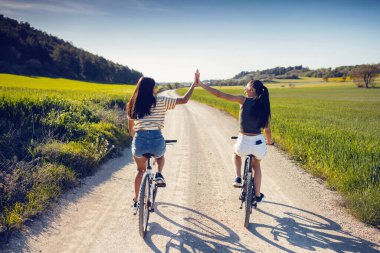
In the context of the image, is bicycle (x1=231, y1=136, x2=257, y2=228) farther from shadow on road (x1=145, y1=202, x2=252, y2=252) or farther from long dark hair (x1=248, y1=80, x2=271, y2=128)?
long dark hair (x1=248, y1=80, x2=271, y2=128)

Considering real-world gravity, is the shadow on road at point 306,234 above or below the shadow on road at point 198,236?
below

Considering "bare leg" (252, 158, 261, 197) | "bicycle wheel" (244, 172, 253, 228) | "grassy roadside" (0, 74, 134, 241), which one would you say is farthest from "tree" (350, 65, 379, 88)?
"bicycle wheel" (244, 172, 253, 228)

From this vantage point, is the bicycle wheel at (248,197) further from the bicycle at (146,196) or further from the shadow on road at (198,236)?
the bicycle at (146,196)

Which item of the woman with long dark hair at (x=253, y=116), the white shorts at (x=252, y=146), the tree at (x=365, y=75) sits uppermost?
the tree at (x=365, y=75)

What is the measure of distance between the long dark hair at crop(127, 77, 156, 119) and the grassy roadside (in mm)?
2609

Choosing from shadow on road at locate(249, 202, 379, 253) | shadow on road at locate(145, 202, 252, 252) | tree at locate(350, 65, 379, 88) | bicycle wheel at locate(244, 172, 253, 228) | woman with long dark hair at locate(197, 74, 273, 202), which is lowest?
shadow on road at locate(249, 202, 379, 253)

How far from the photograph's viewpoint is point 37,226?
4.62m

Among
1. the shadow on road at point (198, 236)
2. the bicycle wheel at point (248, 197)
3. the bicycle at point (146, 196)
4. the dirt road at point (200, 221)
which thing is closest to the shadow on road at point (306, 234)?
the dirt road at point (200, 221)

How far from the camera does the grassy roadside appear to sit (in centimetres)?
527

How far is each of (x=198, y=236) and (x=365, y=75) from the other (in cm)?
9994

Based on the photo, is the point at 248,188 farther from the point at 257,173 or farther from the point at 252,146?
the point at 252,146

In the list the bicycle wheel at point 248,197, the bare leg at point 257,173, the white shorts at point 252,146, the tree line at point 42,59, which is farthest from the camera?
the tree line at point 42,59

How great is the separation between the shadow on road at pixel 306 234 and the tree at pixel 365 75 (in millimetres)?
97712

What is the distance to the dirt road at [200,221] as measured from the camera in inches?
164
